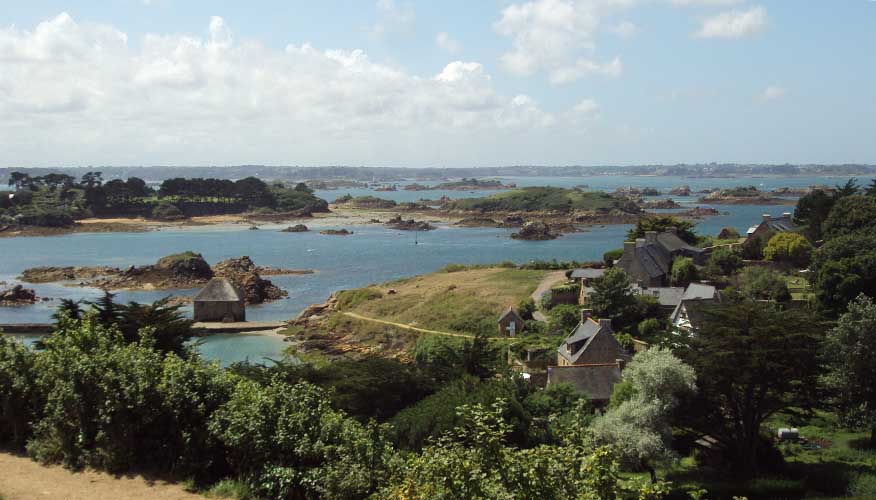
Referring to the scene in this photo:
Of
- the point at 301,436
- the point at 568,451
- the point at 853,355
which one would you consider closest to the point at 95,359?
the point at 301,436

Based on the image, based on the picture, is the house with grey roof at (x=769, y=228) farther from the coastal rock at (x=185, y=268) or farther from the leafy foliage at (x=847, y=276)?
the coastal rock at (x=185, y=268)

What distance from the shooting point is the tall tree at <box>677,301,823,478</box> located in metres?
20.3

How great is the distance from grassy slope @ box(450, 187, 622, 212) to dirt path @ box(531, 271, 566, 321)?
92.9 meters

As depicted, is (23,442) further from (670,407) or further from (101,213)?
(101,213)

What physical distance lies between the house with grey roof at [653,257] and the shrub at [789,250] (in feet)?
13.1

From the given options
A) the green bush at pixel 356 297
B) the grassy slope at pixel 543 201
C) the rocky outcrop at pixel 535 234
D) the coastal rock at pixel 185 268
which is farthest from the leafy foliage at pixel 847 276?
the grassy slope at pixel 543 201

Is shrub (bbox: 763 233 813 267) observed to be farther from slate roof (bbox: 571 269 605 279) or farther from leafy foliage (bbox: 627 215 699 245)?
slate roof (bbox: 571 269 605 279)

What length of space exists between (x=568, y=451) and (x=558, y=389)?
13636 mm

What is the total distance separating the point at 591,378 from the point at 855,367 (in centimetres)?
762

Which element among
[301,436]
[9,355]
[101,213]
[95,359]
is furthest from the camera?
[101,213]

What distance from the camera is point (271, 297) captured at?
62.7 m

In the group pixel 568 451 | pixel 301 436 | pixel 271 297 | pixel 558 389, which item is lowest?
pixel 271 297

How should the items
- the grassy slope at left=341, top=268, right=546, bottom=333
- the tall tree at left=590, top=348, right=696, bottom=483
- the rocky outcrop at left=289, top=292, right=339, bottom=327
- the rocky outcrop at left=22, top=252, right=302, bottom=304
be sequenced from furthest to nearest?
the rocky outcrop at left=22, top=252, right=302, bottom=304 → the rocky outcrop at left=289, top=292, right=339, bottom=327 → the grassy slope at left=341, top=268, right=546, bottom=333 → the tall tree at left=590, top=348, right=696, bottom=483

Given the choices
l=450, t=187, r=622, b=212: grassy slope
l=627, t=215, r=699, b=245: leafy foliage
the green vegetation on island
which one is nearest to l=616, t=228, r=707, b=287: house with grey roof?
l=627, t=215, r=699, b=245: leafy foliage
